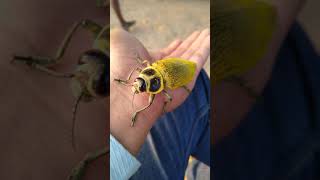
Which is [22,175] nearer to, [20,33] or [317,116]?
[20,33]

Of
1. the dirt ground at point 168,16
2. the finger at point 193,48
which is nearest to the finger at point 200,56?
the finger at point 193,48

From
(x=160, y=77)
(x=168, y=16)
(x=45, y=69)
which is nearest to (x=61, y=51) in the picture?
(x=45, y=69)

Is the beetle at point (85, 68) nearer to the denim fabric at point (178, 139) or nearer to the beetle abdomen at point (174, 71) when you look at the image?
the beetle abdomen at point (174, 71)

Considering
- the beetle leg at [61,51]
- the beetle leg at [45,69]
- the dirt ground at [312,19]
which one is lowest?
the beetle leg at [45,69]

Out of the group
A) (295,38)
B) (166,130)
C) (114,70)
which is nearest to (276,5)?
(295,38)

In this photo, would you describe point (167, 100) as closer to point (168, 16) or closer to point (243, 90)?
point (243, 90)

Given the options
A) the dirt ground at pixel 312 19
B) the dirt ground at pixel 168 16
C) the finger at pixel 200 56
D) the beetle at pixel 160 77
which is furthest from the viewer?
the dirt ground at pixel 168 16
